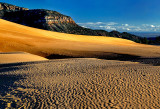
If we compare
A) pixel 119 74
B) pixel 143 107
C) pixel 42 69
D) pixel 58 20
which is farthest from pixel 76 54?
pixel 58 20

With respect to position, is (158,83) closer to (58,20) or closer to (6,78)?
(6,78)

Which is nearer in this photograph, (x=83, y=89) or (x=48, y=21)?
(x=83, y=89)

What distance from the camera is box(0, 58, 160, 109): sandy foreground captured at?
5.05 meters

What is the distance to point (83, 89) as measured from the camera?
19.7ft

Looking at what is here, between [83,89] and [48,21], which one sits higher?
[48,21]

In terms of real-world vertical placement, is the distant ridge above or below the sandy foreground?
above

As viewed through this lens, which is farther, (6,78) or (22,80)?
(6,78)

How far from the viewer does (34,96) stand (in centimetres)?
554

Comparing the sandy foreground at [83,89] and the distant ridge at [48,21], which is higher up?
the distant ridge at [48,21]

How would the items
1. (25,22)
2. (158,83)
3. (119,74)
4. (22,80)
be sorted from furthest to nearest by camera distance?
1. (25,22)
2. (119,74)
3. (22,80)
4. (158,83)

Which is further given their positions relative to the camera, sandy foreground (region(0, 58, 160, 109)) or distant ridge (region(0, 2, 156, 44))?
distant ridge (region(0, 2, 156, 44))

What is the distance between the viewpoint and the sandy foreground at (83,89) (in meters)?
5.05

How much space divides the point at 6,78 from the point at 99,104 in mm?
5285

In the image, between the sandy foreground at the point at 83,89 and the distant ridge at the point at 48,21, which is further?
the distant ridge at the point at 48,21
